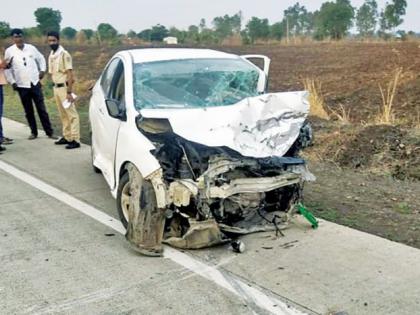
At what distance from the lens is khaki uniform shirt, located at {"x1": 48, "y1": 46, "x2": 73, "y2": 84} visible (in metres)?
9.49

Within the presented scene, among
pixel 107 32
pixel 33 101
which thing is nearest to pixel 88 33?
pixel 107 32

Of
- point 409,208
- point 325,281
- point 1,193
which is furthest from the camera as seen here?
point 1,193

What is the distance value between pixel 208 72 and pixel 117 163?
1.48 meters

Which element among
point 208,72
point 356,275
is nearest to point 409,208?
point 356,275

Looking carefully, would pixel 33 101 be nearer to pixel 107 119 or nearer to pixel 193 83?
pixel 107 119

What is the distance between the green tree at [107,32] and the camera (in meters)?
49.2

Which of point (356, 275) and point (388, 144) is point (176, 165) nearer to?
point (356, 275)

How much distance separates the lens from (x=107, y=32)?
54.0 meters

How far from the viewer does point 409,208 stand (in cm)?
602

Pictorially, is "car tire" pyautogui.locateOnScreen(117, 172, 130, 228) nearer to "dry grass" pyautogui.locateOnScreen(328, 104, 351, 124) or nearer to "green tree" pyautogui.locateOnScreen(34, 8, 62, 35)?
"dry grass" pyautogui.locateOnScreen(328, 104, 351, 124)

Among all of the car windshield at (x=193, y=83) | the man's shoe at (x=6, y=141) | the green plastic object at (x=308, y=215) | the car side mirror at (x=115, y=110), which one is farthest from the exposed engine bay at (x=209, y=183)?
the man's shoe at (x=6, y=141)

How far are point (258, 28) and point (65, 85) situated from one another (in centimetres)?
4638

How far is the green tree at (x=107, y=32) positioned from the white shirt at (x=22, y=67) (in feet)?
127

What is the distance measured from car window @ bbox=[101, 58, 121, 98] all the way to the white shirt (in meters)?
3.57
